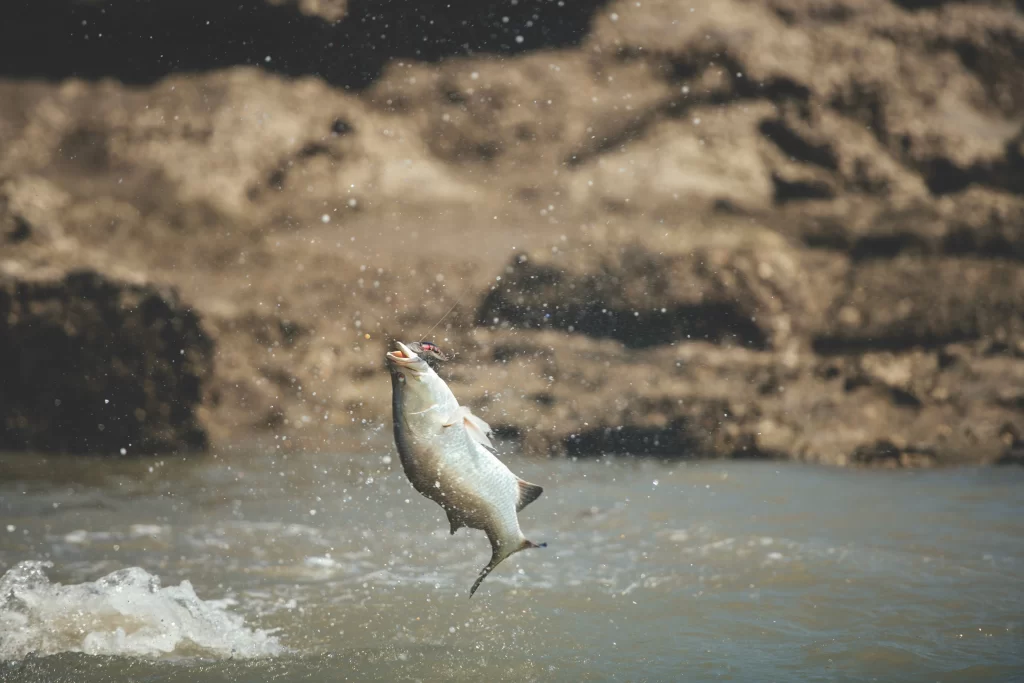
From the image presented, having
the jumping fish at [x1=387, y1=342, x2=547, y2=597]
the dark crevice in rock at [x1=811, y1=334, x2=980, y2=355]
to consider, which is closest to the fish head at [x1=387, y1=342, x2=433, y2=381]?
the jumping fish at [x1=387, y1=342, x2=547, y2=597]

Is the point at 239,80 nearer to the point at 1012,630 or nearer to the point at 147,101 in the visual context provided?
the point at 147,101

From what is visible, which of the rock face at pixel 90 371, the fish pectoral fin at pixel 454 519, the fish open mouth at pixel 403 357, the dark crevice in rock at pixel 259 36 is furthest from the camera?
the dark crevice in rock at pixel 259 36

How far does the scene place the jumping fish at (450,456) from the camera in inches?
97.2

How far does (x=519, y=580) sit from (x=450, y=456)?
1869mm

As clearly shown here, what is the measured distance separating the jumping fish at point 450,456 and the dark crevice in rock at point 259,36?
315 inches

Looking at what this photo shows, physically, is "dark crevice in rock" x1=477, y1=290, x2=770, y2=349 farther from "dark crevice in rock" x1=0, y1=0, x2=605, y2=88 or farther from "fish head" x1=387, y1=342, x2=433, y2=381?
"fish head" x1=387, y1=342, x2=433, y2=381

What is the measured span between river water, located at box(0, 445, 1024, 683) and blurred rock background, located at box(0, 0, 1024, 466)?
1117 millimetres

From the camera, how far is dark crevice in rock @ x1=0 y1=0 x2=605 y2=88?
32.8 ft

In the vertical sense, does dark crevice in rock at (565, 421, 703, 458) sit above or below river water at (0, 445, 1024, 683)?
below

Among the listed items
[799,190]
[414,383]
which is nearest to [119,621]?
[414,383]

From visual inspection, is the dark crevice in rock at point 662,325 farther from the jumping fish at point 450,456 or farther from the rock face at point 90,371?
the jumping fish at point 450,456

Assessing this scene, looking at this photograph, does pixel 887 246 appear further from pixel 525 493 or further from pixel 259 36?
pixel 525 493

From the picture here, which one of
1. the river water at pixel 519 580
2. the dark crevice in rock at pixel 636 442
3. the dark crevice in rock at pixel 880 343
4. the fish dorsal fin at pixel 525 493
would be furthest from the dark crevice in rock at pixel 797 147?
the fish dorsal fin at pixel 525 493

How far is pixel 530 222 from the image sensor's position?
1006 cm
